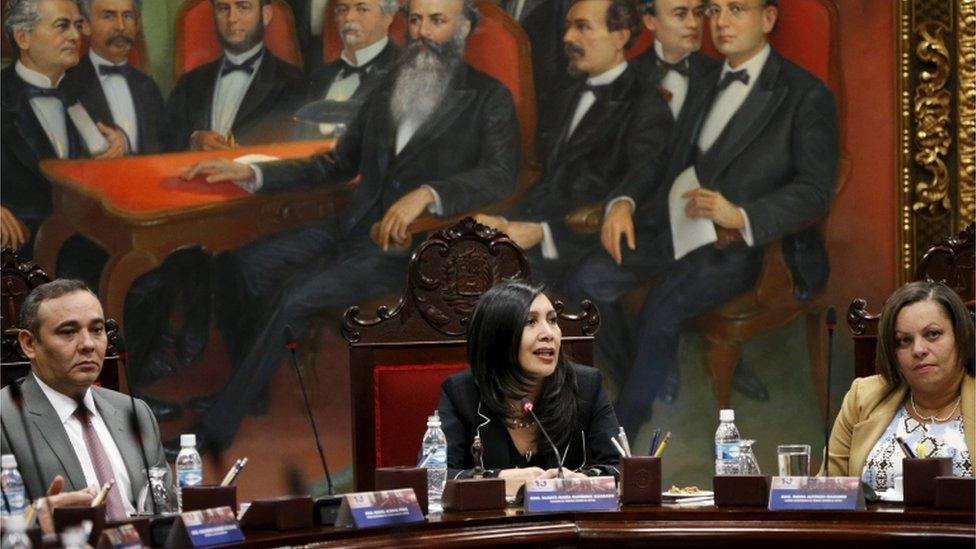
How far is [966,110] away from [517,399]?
285 centimetres

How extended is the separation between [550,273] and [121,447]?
2260 mm

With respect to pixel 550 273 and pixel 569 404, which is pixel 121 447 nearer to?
pixel 569 404

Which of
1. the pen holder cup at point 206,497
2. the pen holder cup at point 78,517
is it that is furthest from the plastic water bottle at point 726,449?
the pen holder cup at point 78,517

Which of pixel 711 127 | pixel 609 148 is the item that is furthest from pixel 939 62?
pixel 609 148

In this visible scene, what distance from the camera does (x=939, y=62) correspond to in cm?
590

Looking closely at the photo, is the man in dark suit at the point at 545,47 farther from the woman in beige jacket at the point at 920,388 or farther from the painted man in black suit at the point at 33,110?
the woman in beige jacket at the point at 920,388

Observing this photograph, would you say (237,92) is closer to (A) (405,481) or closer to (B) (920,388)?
(A) (405,481)

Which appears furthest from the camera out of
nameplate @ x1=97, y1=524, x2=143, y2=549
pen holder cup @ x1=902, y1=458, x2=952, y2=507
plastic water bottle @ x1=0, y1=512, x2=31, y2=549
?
pen holder cup @ x1=902, y1=458, x2=952, y2=507

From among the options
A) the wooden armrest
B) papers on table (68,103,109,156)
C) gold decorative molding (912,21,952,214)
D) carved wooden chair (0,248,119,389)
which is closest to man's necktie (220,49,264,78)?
papers on table (68,103,109,156)

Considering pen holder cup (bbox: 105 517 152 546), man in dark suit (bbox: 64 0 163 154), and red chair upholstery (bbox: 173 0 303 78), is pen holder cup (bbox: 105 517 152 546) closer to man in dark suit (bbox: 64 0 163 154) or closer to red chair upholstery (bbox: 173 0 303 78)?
man in dark suit (bbox: 64 0 163 154)

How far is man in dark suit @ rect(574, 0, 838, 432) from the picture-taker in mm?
5727

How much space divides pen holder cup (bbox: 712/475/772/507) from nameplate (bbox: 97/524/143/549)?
50.2 inches

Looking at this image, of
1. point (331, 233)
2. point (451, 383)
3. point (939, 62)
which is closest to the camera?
point (451, 383)

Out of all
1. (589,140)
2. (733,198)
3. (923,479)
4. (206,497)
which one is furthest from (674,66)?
(206,497)
